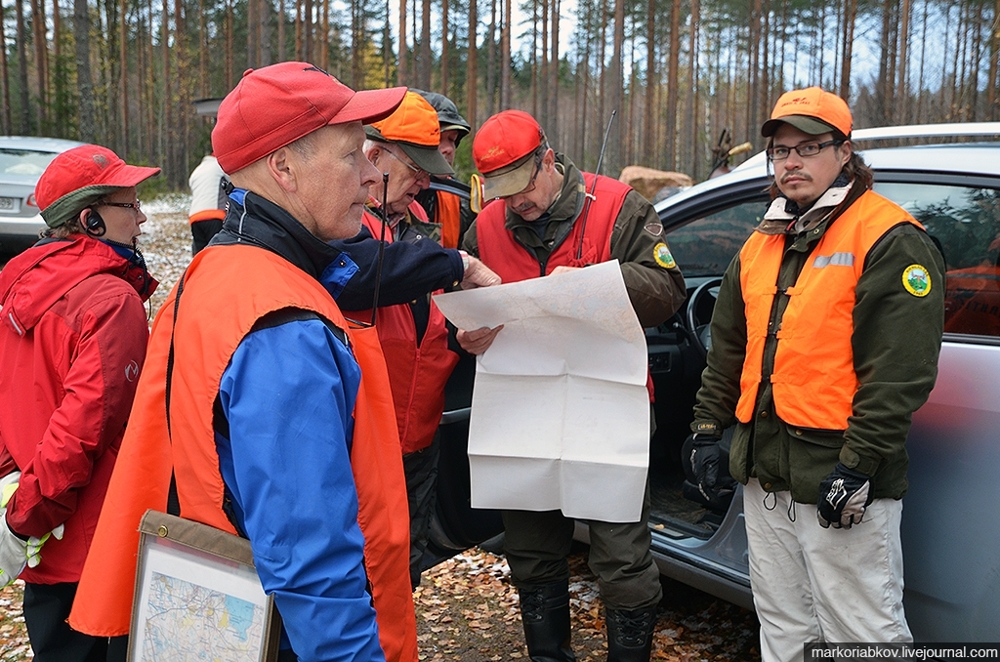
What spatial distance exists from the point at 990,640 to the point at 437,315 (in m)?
1.98

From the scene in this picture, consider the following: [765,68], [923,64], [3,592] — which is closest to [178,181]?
[765,68]

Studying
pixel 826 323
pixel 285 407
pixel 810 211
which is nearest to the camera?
pixel 285 407

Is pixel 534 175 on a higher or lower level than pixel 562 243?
higher

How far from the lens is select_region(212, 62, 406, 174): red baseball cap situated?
1.53m

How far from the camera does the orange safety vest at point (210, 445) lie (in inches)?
56.0

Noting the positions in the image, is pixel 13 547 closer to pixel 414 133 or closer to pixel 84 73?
pixel 414 133

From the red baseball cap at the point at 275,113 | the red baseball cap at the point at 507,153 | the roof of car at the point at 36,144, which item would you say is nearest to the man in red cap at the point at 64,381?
the red baseball cap at the point at 275,113

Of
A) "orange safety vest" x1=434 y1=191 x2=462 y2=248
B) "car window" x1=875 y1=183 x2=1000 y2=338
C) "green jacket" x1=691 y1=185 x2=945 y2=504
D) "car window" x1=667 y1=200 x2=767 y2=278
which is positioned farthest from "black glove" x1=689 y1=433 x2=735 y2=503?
"orange safety vest" x1=434 y1=191 x2=462 y2=248

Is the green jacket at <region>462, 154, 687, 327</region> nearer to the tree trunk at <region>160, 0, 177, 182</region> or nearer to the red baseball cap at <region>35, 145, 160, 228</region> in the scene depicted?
the red baseball cap at <region>35, 145, 160, 228</region>

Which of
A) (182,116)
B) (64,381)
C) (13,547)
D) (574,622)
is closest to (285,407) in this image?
(64,381)

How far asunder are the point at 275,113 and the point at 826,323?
5.62ft

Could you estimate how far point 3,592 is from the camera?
4.38 m

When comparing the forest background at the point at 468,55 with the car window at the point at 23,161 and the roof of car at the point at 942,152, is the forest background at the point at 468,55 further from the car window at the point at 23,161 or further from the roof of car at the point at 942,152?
the roof of car at the point at 942,152

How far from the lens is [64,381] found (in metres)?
2.30
